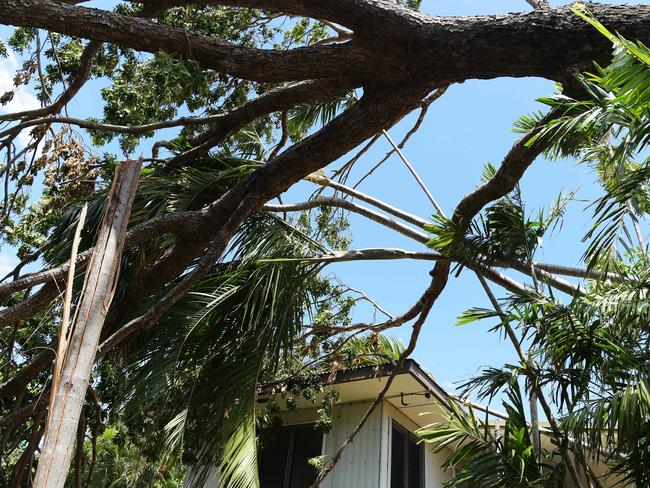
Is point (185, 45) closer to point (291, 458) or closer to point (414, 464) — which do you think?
point (291, 458)

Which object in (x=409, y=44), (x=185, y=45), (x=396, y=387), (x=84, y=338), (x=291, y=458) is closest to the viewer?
(x=84, y=338)

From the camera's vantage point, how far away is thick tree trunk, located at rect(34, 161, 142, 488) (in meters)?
2.07

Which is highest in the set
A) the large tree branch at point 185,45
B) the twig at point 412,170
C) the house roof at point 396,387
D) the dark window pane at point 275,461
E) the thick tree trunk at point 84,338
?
the twig at point 412,170

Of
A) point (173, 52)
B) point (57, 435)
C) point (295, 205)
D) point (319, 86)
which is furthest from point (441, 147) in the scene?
point (57, 435)

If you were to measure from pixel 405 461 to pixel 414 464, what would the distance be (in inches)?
13.1

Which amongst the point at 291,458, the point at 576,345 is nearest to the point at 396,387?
the point at 291,458

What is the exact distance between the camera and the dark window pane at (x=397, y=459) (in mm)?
9227

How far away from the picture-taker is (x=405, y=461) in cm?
957

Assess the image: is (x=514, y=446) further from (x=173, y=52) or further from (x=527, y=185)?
(x=173, y=52)

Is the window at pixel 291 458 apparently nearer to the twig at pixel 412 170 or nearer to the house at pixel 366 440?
the house at pixel 366 440

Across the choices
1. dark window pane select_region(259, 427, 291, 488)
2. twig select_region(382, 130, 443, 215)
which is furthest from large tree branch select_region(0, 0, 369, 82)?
dark window pane select_region(259, 427, 291, 488)

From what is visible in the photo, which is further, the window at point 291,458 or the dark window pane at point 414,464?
the dark window pane at point 414,464

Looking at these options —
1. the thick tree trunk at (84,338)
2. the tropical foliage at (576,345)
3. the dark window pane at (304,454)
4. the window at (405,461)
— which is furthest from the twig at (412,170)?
the thick tree trunk at (84,338)

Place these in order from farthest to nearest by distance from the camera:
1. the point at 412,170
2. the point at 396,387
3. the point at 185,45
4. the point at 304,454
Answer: the point at 304,454
the point at 396,387
the point at 412,170
the point at 185,45
